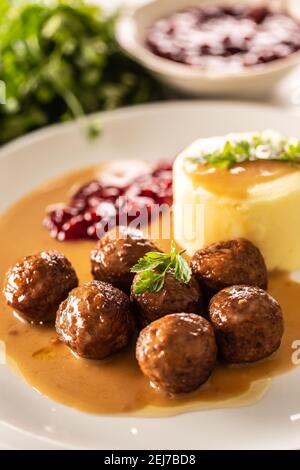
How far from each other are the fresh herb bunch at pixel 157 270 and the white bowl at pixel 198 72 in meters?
2.74

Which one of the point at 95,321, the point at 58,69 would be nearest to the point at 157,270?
the point at 95,321

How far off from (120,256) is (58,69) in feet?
9.29

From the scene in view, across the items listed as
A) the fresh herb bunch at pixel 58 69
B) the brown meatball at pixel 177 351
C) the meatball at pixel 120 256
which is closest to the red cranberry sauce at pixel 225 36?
the fresh herb bunch at pixel 58 69

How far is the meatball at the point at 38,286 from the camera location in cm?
438

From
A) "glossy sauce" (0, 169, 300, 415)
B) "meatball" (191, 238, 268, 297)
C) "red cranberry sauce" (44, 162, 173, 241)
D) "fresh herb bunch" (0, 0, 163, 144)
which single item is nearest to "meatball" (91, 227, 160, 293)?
"meatball" (191, 238, 268, 297)

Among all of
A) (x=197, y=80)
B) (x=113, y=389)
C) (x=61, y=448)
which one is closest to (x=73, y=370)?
(x=113, y=389)

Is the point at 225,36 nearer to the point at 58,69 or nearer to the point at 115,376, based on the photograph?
the point at 58,69

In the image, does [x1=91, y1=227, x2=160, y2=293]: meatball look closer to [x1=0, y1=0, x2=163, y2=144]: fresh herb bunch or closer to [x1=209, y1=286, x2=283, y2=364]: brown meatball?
[x1=209, y1=286, x2=283, y2=364]: brown meatball

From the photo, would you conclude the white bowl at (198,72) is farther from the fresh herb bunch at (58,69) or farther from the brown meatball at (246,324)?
the brown meatball at (246,324)

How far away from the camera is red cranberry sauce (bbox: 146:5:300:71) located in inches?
262

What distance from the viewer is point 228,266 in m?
4.37

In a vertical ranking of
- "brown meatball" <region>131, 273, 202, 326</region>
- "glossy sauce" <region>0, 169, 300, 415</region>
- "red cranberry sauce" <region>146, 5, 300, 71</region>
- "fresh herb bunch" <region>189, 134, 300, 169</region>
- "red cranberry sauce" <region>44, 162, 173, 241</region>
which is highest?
"fresh herb bunch" <region>189, 134, 300, 169</region>

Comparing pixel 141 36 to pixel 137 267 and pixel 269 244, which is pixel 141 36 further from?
pixel 137 267

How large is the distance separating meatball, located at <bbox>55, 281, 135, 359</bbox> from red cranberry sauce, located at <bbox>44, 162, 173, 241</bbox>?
4.20 ft
